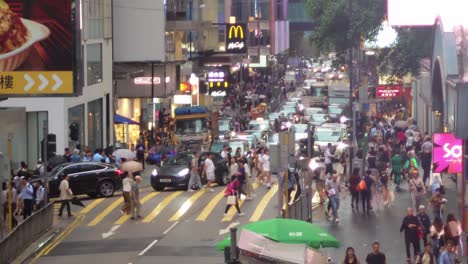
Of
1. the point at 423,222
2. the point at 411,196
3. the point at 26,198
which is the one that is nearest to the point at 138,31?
the point at 26,198

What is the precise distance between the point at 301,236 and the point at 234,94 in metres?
77.7

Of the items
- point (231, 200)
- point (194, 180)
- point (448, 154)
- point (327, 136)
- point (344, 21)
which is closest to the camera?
point (448, 154)

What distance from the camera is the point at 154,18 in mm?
63656

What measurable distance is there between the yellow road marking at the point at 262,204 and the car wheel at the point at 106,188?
16.5 ft

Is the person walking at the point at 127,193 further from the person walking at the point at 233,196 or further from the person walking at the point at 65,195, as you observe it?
the person walking at the point at 233,196

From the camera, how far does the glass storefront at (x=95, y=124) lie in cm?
5425

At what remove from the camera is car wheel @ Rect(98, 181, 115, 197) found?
128 feet

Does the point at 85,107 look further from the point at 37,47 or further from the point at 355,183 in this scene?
the point at 355,183

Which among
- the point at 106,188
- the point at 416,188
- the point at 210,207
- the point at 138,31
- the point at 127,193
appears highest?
the point at 138,31

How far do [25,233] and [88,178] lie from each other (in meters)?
9.49

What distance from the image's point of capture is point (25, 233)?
2925 centimetres

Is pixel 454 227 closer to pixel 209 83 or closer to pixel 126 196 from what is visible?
pixel 126 196

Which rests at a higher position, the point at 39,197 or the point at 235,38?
the point at 235,38

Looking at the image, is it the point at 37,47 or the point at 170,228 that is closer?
the point at 170,228
